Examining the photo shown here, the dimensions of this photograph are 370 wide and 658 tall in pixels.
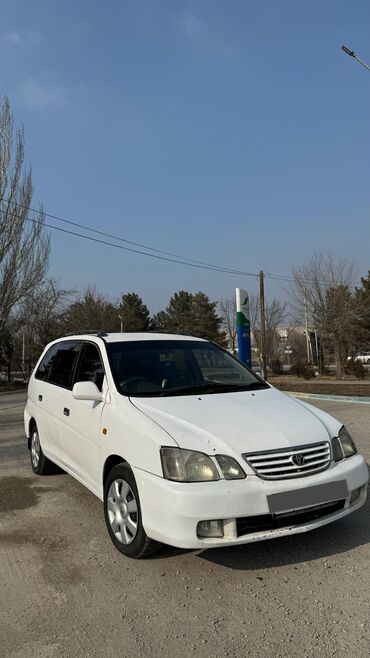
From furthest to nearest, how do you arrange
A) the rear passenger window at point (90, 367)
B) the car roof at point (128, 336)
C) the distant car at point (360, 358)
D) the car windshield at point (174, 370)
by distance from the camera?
the distant car at point (360, 358) < the car roof at point (128, 336) < the rear passenger window at point (90, 367) < the car windshield at point (174, 370)

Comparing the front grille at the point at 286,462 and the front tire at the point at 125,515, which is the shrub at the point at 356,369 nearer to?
the front grille at the point at 286,462

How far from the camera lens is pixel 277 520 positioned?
316 cm

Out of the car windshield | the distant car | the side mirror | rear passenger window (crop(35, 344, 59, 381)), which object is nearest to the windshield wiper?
the car windshield

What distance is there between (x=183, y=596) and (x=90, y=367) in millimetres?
2272

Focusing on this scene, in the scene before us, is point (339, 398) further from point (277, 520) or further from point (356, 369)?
point (356, 369)

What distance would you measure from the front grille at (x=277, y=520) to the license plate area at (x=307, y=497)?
0.05 meters

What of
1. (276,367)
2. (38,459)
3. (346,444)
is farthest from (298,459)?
(276,367)

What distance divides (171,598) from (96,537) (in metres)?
1.17

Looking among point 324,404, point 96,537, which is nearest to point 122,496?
point 96,537

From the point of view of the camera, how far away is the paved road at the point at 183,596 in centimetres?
256

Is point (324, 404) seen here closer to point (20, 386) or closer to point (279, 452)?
point (279, 452)

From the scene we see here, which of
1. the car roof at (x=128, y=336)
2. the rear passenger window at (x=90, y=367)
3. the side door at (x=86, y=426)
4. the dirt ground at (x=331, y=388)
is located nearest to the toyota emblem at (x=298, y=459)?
the side door at (x=86, y=426)

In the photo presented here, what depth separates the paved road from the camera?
8.40ft

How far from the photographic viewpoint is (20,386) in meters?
28.8
